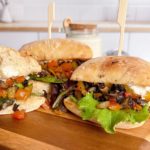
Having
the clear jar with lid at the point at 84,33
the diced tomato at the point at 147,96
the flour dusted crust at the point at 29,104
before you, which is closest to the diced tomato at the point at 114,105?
the diced tomato at the point at 147,96

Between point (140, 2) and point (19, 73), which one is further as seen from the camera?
point (140, 2)

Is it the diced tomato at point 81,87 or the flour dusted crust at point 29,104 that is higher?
the diced tomato at point 81,87

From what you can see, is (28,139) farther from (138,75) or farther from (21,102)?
(138,75)

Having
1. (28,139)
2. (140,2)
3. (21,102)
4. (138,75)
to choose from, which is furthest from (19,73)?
(140,2)

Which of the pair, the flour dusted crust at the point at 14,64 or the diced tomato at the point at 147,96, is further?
the flour dusted crust at the point at 14,64

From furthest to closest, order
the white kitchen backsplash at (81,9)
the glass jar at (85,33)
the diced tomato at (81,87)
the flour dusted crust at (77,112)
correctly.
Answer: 1. the white kitchen backsplash at (81,9)
2. the glass jar at (85,33)
3. the diced tomato at (81,87)
4. the flour dusted crust at (77,112)

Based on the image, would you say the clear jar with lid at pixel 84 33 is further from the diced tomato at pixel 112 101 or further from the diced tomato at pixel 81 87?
the diced tomato at pixel 112 101
